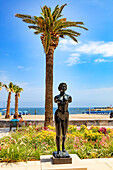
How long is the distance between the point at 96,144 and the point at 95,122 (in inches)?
361

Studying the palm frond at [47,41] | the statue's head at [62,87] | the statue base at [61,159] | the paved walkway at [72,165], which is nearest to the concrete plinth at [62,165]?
the paved walkway at [72,165]

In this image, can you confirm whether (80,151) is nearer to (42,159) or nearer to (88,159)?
(88,159)

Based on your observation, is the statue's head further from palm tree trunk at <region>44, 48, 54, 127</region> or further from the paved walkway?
palm tree trunk at <region>44, 48, 54, 127</region>

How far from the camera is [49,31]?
1255cm

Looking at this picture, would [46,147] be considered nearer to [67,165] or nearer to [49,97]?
[67,165]

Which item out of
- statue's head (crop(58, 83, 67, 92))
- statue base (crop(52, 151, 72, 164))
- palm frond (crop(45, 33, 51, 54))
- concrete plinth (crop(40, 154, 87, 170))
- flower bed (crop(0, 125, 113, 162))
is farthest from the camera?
palm frond (crop(45, 33, 51, 54))

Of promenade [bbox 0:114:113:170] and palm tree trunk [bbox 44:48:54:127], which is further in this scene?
palm tree trunk [bbox 44:48:54:127]

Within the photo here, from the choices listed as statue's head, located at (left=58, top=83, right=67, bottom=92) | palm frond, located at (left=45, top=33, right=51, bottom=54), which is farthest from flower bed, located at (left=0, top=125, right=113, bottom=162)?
palm frond, located at (left=45, top=33, right=51, bottom=54)

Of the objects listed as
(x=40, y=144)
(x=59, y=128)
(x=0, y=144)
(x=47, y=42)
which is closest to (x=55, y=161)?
(x=59, y=128)

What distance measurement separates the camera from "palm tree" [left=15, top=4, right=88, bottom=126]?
11898 mm

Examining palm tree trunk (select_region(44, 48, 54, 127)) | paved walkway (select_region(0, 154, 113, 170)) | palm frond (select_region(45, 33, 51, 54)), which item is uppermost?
palm frond (select_region(45, 33, 51, 54))

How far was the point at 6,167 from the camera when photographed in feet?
16.2

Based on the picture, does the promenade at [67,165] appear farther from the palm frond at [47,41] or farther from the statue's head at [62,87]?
the palm frond at [47,41]

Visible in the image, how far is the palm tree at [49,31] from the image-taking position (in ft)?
39.0
